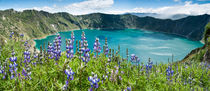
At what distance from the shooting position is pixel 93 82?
2.55 metres

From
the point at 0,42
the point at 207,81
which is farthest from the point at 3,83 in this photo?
the point at 207,81

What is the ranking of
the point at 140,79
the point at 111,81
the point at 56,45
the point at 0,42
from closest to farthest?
the point at 111,81 → the point at 140,79 → the point at 56,45 → the point at 0,42

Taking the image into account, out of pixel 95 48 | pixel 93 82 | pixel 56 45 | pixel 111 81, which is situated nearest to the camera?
pixel 93 82

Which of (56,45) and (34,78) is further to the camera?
(56,45)

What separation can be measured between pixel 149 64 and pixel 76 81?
361 centimetres

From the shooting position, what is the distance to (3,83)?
407cm

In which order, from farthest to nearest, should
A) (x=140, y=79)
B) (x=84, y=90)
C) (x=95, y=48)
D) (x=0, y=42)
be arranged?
(x=0, y=42) → (x=95, y=48) → (x=140, y=79) → (x=84, y=90)

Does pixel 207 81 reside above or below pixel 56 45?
below

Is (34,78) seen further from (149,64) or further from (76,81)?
(149,64)

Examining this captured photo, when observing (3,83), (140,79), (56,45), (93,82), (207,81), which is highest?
(56,45)

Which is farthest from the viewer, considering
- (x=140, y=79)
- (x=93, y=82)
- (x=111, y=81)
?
(x=140, y=79)

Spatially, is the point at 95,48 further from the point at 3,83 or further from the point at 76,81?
the point at 3,83

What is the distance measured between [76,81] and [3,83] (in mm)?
2251

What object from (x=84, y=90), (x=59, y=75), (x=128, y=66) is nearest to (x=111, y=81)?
(x=84, y=90)
